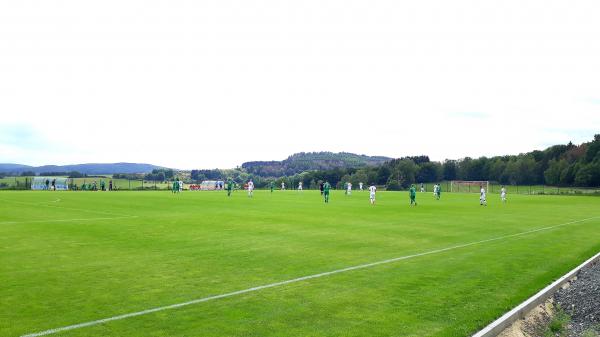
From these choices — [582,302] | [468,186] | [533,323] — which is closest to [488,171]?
[468,186]

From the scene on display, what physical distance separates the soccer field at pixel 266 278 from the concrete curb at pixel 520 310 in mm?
239

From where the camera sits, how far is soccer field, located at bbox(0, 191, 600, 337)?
7.57 m

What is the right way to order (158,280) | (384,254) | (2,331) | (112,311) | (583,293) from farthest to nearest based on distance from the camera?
1. (384,254)
2. (583,293)
3. (158,280)
4. (112,311)
5. (2,331)

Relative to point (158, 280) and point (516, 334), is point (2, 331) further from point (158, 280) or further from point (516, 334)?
point (516, 334)

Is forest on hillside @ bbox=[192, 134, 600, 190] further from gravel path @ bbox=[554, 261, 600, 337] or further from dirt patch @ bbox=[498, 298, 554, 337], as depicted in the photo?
dirt patch @ bbox=[498, 298, 554, 337]

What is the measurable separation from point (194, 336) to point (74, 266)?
20.3 ft

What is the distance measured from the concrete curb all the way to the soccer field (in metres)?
0.24

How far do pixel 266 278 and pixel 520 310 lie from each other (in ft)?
17.3

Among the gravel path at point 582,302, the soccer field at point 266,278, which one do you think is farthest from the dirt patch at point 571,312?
the soccer field at point 266,278

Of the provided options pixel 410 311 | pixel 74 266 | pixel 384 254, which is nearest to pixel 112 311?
pixel 74 266

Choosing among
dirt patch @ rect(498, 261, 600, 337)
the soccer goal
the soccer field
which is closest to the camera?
the soccer field

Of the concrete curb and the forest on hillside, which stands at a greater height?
the forest on hillside

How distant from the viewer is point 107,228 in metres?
20.0

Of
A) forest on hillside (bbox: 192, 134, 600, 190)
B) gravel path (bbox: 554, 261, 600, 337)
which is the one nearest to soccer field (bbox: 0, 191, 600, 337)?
gravel path (bbox: 554, 261, 600, 337)
